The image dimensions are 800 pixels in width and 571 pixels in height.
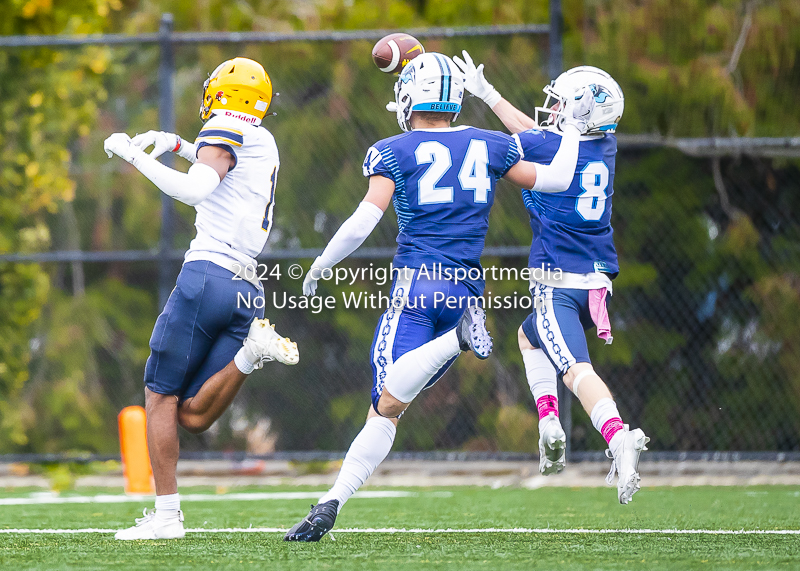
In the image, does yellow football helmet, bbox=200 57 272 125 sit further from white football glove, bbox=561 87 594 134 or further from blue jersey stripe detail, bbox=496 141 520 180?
white football glove, bbox=561 87 594 134

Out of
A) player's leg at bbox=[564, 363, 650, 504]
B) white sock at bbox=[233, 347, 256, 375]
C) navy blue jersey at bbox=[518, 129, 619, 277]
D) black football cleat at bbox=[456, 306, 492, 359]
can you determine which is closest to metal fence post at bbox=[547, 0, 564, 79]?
navy blue jersey at bbox=[518, 129, 619, 277]

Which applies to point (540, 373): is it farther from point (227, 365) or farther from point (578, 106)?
point (227, 365)

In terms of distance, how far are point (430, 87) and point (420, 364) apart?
105 cm

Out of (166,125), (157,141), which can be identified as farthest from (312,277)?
(166,125)

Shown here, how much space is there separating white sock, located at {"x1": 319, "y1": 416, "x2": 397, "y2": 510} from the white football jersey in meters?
0.81

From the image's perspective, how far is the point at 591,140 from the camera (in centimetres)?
432

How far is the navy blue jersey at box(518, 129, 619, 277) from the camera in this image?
4.22 metres

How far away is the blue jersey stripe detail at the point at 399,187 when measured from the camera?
362 cm

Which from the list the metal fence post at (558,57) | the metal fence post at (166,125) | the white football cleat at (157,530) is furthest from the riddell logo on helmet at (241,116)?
the metal fence post at (558,57)

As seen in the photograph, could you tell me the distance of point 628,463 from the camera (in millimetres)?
3602

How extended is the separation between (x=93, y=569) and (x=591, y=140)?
2692mm

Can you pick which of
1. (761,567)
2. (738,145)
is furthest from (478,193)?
(738,145)

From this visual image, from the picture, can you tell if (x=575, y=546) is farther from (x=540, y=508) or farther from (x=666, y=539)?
(x=540, y=508)

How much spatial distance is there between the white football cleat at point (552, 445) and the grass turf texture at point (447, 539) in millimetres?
310
